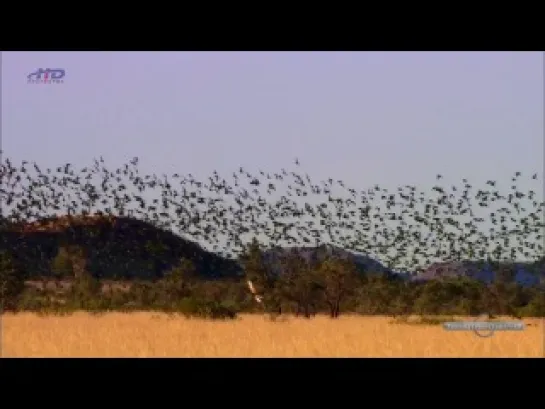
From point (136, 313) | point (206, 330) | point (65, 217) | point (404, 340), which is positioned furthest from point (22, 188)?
point (404, 340)

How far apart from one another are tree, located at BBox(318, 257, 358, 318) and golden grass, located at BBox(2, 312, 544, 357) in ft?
14.5

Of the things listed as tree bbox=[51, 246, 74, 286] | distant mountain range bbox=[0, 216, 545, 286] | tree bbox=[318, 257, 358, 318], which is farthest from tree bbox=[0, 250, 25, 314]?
tree bbox=[318, 257, 358, 318]

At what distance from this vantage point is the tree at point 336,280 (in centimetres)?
2295

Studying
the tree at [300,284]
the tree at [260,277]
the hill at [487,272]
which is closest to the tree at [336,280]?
the tree at [300,284]

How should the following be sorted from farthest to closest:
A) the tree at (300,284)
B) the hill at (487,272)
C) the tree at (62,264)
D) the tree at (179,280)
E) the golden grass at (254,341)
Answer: the tree at (300,284)
the tree at (179,280)
the hill at (487,272)
the tree at (62,264)
the golden grass at (254,341)

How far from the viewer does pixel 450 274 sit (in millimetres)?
21328

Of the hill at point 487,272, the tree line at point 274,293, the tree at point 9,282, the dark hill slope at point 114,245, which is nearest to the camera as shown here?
the dark hill slope at point 114,245

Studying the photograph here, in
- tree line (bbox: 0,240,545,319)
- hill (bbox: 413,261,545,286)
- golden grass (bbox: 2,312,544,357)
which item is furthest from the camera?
tree line (bbox: 0,240,545,319)

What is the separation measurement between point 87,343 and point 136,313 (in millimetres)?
8344

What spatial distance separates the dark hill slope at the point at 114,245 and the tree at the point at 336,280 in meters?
2.91

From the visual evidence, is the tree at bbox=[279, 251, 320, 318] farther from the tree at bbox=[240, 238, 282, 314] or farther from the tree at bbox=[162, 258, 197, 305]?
the tree at bbox=[162, 258, 197, 305]

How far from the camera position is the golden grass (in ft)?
45.2

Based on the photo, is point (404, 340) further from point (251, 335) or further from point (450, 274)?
point (450, 274)

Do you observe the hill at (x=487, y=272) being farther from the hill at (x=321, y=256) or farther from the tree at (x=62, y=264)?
the tree at (x=62, y=264)
